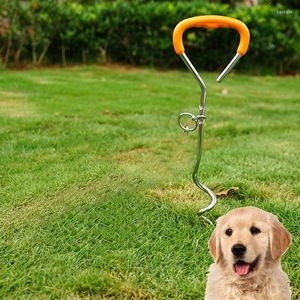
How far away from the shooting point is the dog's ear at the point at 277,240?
65.9 inches

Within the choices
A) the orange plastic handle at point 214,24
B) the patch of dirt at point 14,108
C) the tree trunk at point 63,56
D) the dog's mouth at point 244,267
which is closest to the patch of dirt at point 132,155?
the patch of dirt at point 14,108

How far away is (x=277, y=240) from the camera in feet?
5.51

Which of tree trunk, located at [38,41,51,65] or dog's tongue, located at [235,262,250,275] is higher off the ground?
dog's tongue, located at [235,262,250,275]

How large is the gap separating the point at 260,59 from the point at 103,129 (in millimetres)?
8240

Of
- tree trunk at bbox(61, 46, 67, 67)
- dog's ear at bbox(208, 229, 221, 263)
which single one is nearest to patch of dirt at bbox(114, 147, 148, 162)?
dog's ear at bbox(208, 229, 221, 263)

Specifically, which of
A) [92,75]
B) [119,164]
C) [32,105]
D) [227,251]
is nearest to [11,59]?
[92,75]

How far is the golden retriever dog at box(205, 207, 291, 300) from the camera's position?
166 cm

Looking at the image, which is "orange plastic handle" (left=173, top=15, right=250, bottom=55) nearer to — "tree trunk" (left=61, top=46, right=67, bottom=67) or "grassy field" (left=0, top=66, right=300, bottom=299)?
"grassy field" (left=0, top=66, right=300, bottom=299)

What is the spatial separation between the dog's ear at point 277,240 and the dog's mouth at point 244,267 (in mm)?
62

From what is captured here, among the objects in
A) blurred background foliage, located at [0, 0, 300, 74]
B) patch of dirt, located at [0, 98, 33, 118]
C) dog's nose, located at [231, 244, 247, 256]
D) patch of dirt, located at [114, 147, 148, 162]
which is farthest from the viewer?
blurred background foliage, located at [0, 0, 300, 74]

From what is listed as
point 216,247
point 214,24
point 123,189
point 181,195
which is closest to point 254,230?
point 216,247

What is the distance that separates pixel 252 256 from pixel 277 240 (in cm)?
10

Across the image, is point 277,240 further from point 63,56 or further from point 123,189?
point 63,56

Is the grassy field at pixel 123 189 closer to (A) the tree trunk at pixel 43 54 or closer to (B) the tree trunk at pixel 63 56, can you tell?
(A) the tree trunk at pixel 43 54
